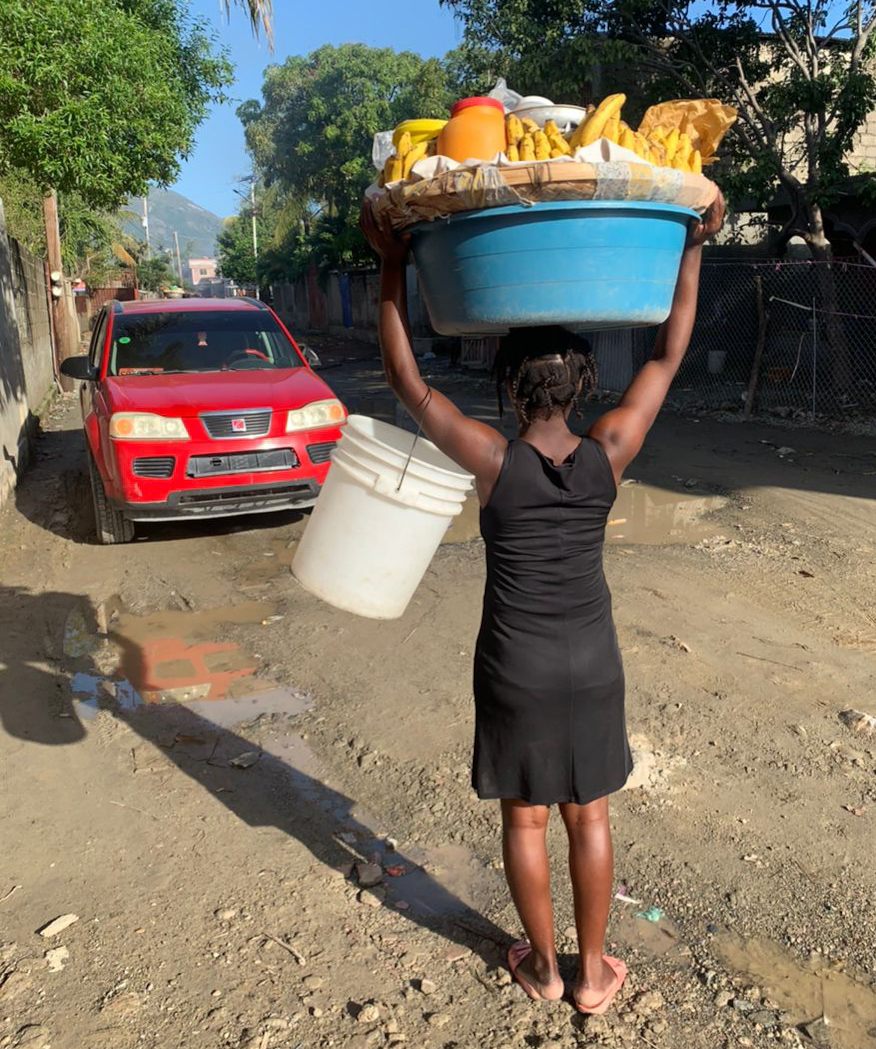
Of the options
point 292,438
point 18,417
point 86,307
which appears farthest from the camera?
point 86,307

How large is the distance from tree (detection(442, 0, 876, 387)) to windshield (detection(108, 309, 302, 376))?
265 inches

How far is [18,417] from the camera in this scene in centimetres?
951

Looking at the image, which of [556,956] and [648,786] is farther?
[648,786]

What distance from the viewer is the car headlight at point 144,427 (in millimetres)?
6160

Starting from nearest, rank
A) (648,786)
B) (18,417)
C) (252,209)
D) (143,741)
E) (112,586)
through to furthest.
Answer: (648,786) < (143,741) < (112,586) < (18,417) < (252,209)

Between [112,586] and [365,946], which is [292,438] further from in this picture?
[365,946]

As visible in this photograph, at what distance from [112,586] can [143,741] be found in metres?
2.20

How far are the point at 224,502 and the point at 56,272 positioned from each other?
1198cm

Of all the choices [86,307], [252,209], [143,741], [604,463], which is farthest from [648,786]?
[252,209]

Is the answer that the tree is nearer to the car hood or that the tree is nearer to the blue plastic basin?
the car hood

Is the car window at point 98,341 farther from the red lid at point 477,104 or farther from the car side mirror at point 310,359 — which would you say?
the red lid at point 477,104

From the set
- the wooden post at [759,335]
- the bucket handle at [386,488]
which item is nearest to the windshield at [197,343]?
the bucket handle at [386,488]

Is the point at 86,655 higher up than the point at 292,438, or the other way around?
the point at 292,438

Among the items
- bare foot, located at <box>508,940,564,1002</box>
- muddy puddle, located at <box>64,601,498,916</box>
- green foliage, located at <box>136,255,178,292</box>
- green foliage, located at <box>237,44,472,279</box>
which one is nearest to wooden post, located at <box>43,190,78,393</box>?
muddy puddle, located at <box>64,601,498,916</box>
